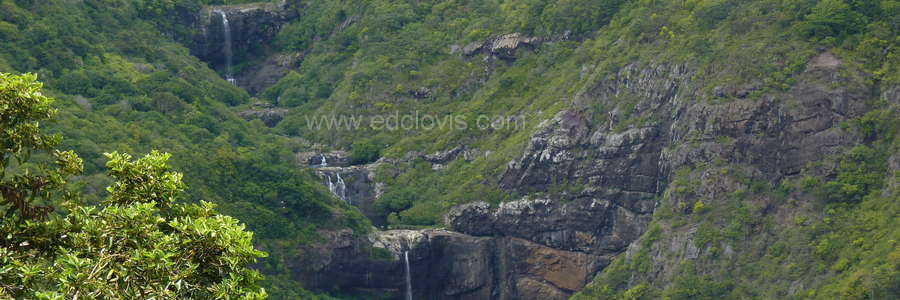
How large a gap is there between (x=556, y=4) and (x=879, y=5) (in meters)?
21.2

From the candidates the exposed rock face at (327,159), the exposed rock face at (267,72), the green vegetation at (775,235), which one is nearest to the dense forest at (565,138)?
the green vegetation at (775,235)

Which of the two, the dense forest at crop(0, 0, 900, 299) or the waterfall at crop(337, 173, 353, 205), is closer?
the dense forest at crop(0, 0, 900, 299)

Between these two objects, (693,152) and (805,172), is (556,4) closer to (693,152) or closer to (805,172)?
(693,152)

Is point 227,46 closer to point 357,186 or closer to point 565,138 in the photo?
point 357,186

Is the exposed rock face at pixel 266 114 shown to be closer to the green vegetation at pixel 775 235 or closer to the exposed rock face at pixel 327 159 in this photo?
the exposed rock face at pixel 327 159

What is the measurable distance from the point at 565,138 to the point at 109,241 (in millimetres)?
53097

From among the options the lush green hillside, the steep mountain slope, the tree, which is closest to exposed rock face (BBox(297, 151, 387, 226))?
the steep mountain slope

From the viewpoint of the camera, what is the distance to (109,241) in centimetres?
1980

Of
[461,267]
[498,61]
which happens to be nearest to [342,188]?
[461,267]

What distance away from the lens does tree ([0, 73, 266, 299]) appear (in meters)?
19.1

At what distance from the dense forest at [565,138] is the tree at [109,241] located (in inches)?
1444

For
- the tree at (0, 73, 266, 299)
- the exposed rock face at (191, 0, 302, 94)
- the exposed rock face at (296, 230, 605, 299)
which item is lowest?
the exposed rock face at (296, 230, 605, 299)

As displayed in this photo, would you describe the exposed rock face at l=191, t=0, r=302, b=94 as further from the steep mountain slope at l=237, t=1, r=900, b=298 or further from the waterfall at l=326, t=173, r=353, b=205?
the waterfall at l=326, t=173, r=353, b=205

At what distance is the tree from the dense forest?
3667cm
